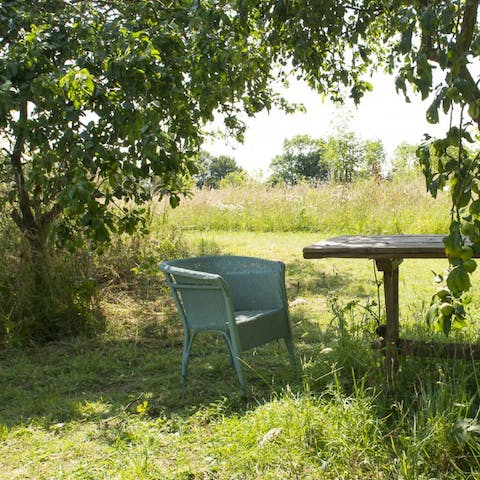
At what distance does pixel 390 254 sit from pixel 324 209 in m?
9.43

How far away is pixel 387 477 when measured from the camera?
2.52m

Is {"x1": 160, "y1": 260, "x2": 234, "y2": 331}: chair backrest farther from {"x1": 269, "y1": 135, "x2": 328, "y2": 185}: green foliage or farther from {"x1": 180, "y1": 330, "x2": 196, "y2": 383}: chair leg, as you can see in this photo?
{"x1": 269, "y1": 135, "x2": 328, "y2": 185}: green foliage

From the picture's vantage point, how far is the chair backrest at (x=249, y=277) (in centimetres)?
417

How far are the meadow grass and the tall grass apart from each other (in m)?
5.83

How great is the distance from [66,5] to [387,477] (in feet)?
15.4

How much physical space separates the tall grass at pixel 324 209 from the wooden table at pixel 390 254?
7415 millimetres

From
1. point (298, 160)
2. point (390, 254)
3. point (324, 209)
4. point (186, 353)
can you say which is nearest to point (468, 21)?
point (390, 254)

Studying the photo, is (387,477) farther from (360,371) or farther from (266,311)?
(266,311)

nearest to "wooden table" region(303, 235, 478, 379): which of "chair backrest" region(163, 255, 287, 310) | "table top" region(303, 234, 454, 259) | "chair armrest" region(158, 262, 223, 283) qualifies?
"table top" region(303, 234, 454, 259)

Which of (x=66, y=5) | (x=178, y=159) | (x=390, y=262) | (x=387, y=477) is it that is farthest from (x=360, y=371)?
(x=66, y=5)

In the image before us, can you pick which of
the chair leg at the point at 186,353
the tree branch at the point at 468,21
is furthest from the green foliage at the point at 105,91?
the tree branch at the point at 468,21

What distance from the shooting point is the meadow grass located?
263 cm

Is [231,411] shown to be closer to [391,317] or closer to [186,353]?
[186,353]

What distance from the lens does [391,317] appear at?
129 inches
